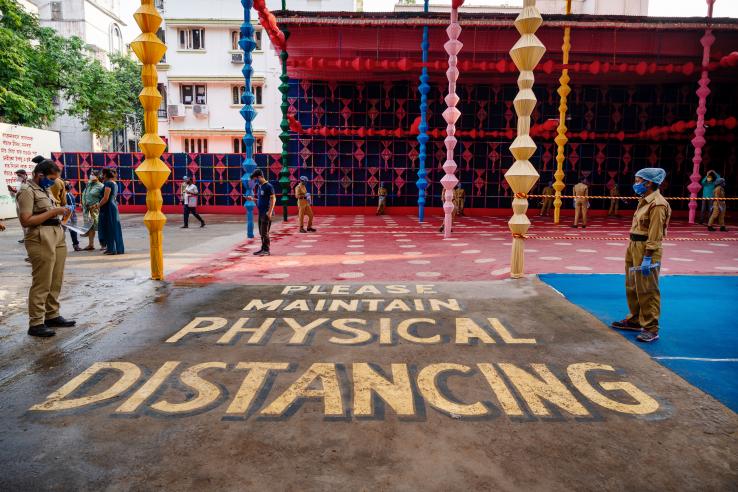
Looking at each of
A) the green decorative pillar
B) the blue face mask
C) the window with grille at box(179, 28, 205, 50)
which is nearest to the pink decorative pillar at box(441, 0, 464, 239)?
the green decorative pillar

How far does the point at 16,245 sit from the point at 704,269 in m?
14.1

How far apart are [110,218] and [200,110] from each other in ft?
63.8

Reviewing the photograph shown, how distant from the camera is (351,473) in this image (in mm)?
2533

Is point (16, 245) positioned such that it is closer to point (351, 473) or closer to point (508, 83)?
point (351, 473)

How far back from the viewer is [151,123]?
7.33m

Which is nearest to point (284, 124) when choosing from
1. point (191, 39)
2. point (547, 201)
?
point (547, 201)

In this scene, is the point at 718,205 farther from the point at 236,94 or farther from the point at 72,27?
the point at 72,27

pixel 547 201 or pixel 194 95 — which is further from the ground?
pixel 194 95

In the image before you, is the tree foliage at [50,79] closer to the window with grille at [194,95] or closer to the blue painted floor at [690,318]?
the window with grille at [194,95]

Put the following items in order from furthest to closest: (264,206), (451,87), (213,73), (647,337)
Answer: (213,73) → (451,87) → (264,206) → (647,337)

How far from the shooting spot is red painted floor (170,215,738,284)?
25.9ft

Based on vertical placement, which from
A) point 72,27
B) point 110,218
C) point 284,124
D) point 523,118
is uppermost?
point 72,27

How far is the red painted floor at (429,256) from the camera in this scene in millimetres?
7887

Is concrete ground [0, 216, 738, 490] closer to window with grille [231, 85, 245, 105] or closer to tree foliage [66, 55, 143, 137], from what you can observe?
window with grille [231, 85, 245, 105]
